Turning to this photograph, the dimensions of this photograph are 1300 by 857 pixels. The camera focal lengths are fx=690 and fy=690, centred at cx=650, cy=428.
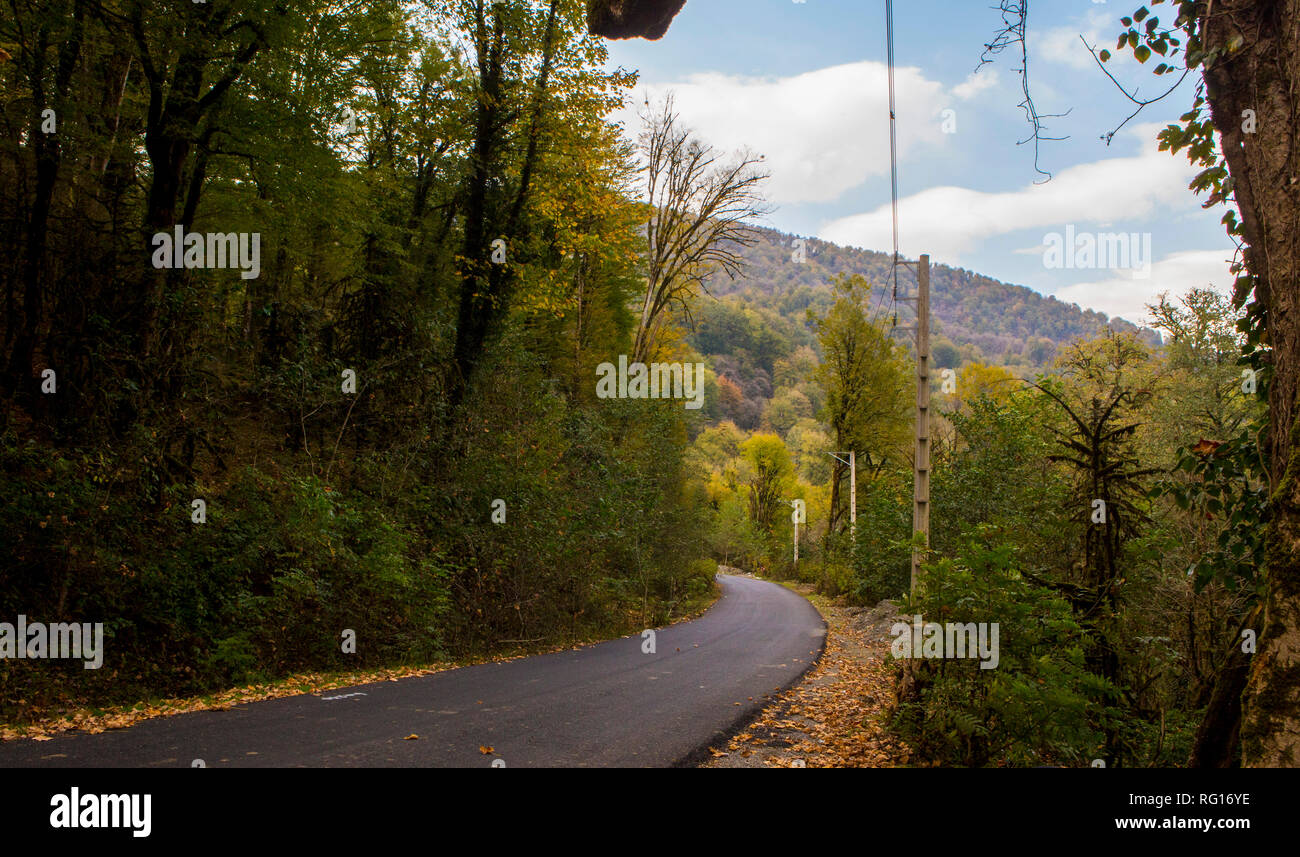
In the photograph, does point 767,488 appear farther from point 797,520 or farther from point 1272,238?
point 1272,238

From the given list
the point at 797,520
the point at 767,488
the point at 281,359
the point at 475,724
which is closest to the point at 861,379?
the point at 797,520

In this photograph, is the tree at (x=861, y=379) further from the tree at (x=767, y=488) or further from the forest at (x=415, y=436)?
the tree at (x=767, y=488)

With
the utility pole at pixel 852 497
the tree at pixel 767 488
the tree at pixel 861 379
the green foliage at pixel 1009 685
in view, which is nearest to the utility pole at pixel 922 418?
the green foliage at pixel 1009 685

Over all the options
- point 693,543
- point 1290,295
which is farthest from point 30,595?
point 693,543

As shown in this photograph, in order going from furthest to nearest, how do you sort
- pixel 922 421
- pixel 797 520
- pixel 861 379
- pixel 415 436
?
pixel 797 520, pixel 861 379, pixel 415 436, pixel 922 421

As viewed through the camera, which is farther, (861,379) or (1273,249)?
(861,379)

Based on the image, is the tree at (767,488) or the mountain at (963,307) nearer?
the tree at (767,488)

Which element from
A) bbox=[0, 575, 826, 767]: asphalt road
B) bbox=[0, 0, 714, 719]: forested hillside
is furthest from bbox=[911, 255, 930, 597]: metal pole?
bbox=[0, 0, 714, 719]: forested hillside

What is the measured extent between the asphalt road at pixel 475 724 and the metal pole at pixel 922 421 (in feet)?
11.3

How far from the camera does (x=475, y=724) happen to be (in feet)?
22.8

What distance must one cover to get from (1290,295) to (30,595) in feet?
38.5

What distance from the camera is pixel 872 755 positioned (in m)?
7.07

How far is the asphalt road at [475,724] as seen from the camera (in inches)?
216

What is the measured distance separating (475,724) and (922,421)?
882 cm
